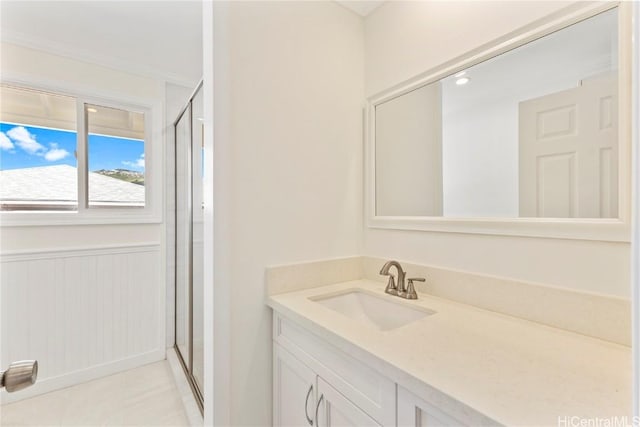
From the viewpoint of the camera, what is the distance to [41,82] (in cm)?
Answer: 182

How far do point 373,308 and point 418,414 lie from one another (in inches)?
26.2

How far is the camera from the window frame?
1.79m

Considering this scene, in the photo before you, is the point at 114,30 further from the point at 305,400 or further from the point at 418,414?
the point at 418,414

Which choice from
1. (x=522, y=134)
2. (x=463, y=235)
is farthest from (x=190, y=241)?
(x=522, y=134)

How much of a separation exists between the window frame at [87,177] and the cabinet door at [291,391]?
1.72 metres

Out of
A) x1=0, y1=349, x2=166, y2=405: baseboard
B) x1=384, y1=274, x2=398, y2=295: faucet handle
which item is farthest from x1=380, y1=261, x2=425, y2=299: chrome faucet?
x1=0, y1=349, x2=166, y2=405: baseboard

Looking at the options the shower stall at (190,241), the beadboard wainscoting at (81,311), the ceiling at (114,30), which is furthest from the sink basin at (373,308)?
the ceiling at (114,30)

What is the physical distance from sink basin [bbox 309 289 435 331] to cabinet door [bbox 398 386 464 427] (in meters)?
0.48

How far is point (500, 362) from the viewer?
654 mm

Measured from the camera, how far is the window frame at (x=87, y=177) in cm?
179

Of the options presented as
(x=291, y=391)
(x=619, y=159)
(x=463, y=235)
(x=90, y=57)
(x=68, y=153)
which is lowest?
(x=291, y=391)

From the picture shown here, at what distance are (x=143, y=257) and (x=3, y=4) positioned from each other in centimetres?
172

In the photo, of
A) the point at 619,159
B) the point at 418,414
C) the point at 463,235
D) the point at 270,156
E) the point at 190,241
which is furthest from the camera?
the point at 190,241

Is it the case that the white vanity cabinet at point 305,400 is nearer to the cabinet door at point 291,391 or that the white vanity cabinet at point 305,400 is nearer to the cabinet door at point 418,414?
the cabinet door at point 291,391
